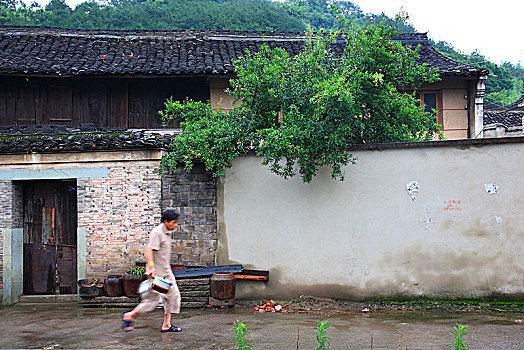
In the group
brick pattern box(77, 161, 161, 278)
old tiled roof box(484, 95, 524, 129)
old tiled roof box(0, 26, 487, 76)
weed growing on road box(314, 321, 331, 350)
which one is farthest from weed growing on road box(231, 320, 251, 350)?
old tiled roof box(484, 95, 524, 129)

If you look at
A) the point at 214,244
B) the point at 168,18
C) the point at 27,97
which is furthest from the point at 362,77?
the point at 168,18

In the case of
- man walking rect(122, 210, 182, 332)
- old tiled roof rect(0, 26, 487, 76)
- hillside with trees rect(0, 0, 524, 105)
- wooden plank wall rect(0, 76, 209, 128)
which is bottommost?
man walking rect(122, 210, 182, 332)

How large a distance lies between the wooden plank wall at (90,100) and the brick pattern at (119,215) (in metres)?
3.63

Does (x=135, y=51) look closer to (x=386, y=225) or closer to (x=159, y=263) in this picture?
(x=386, y=225)

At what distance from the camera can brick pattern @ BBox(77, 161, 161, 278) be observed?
9852 mm

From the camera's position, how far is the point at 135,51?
560 inches

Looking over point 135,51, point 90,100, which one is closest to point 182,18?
point 135,51

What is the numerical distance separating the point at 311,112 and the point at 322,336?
418cm

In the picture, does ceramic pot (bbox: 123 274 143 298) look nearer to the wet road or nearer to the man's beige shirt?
the wet road

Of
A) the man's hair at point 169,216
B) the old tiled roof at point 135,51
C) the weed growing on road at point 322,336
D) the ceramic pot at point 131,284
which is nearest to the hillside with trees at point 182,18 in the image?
the old tiled roof at point 135,51

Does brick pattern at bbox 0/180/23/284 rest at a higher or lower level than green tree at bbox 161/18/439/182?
lower

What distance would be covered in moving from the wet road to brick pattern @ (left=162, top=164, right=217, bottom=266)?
1169mm

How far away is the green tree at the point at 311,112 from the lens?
8914 millimetres

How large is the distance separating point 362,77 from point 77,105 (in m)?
7.82
